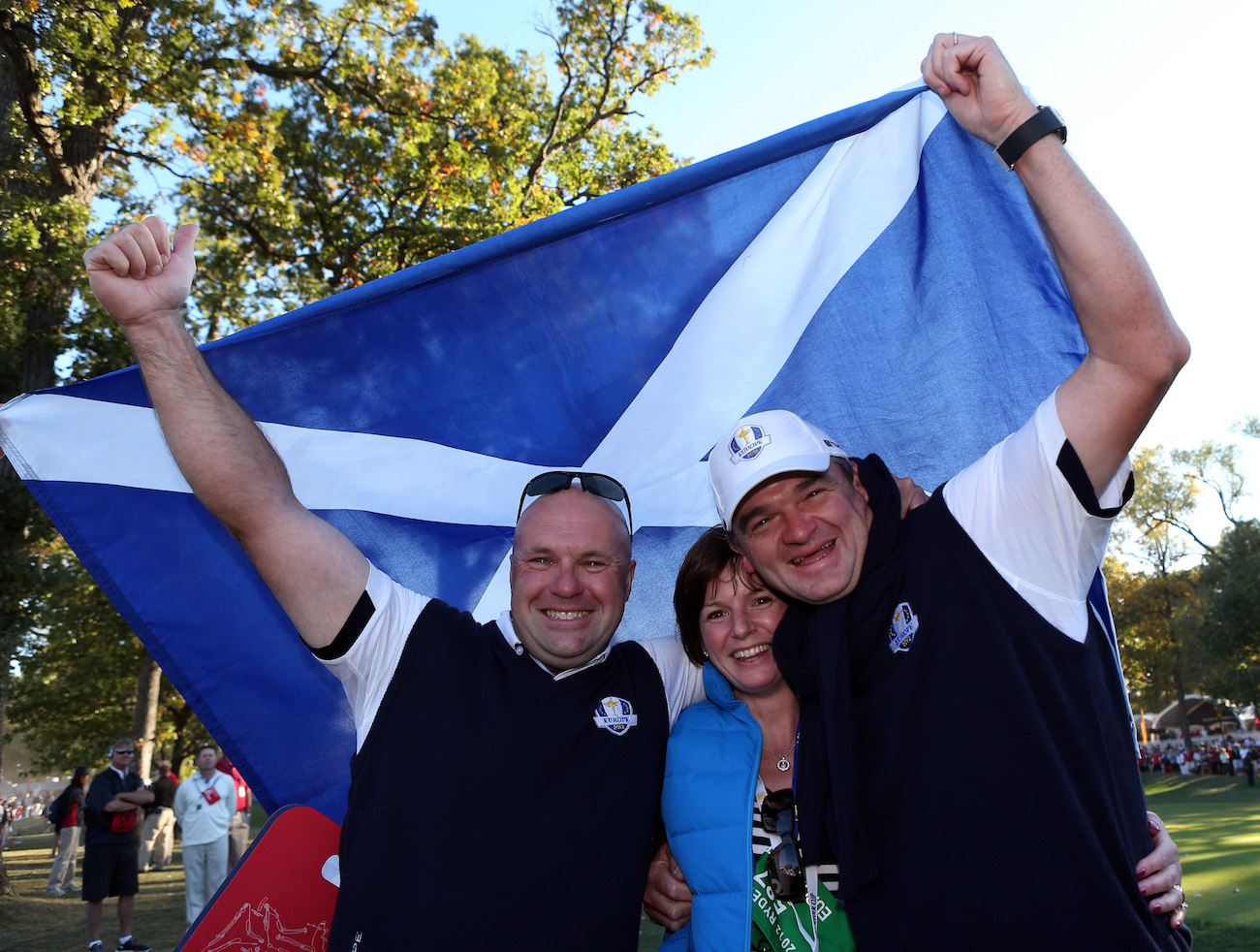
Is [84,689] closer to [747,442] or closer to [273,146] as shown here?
[273,146]

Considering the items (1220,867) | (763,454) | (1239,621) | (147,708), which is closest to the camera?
(763,454)

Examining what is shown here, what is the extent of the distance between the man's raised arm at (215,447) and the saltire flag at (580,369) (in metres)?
0.69

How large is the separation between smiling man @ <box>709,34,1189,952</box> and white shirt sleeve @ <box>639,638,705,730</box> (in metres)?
0.77

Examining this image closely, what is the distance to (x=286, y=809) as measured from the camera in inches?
120

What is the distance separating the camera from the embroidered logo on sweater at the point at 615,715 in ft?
8.80

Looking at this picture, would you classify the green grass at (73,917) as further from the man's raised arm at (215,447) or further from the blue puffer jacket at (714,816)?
the blue puffer jacket at (714,816)

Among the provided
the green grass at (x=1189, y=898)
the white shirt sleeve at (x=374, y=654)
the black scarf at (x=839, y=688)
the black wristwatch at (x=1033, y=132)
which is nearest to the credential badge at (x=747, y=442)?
the black scarf at (x=839, y=688)

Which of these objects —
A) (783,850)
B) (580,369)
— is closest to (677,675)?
(783,850)

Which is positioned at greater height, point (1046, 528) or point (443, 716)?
point (1046, 528)

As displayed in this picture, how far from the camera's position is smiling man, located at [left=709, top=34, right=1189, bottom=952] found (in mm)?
1968

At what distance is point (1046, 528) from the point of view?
209 centimetres

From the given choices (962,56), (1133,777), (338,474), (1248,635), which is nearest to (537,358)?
(338,474)

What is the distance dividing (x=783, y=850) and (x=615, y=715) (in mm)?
631

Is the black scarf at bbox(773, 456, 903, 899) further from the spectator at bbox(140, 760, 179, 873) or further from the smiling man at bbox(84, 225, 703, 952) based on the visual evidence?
the spectator at bbox(140, 760, 179, 873)
